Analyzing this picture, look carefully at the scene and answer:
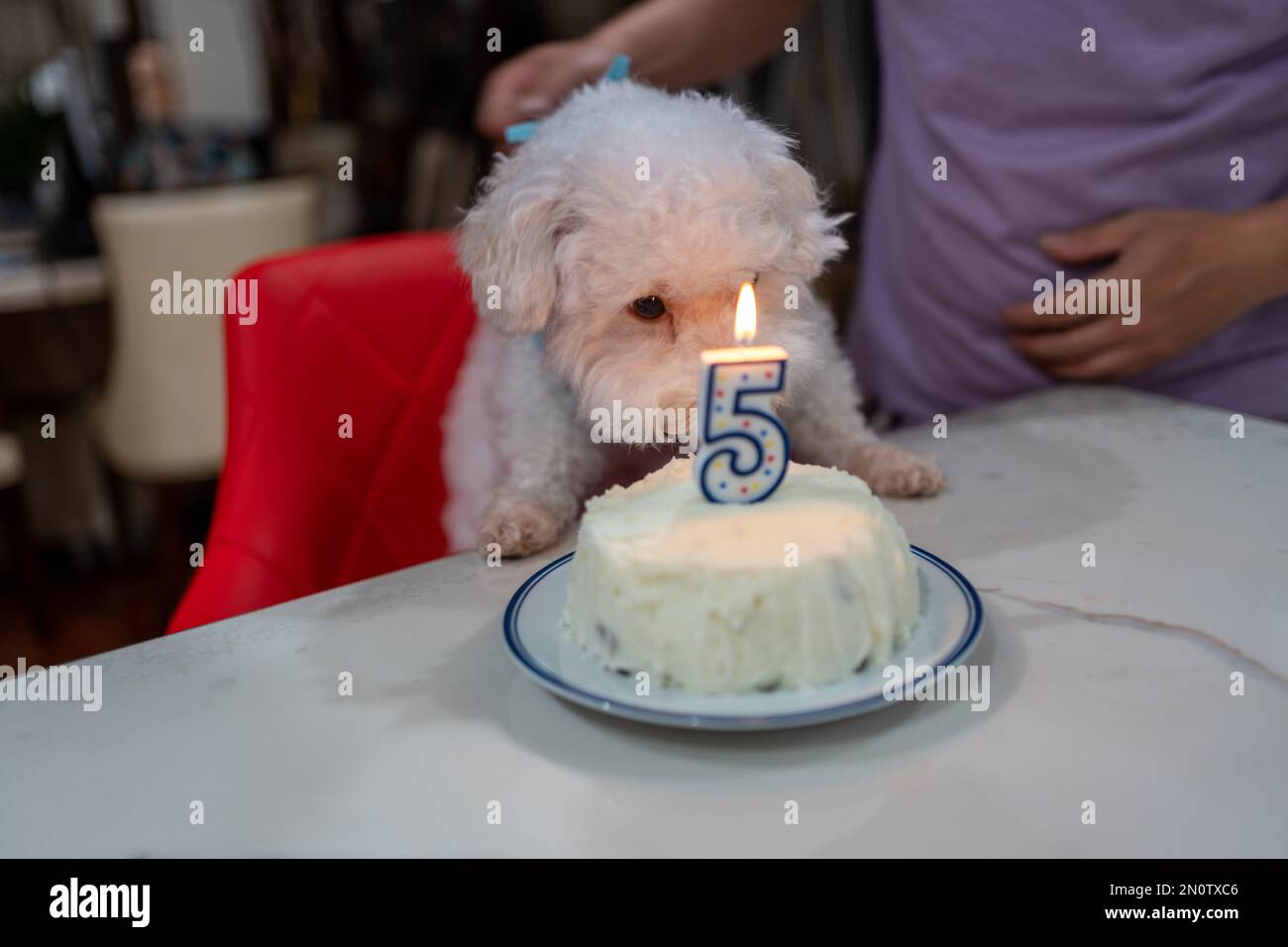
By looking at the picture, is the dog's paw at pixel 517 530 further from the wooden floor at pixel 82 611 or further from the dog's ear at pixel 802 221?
the wooden floor at pixel 82 611

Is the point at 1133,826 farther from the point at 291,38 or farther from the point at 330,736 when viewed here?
the point at 291,38

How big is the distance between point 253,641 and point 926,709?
0.46m

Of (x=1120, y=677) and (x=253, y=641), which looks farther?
(x=253, y=641)

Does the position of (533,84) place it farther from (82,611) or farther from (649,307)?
(82,611)

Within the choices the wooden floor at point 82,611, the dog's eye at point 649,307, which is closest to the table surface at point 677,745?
the dog's eye at point 649,307

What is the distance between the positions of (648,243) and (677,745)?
410mm

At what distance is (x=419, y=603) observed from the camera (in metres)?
0.79

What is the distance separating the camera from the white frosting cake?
21.8 inches

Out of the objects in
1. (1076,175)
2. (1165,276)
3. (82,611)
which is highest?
(1076,175)

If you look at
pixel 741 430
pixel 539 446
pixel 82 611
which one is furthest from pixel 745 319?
pixel 82 611

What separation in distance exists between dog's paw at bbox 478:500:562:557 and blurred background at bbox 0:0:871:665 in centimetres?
86

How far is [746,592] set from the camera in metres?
0.55

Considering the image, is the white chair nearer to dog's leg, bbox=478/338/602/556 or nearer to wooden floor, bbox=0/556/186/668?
wooden floor, bbox=0/556/186/668
